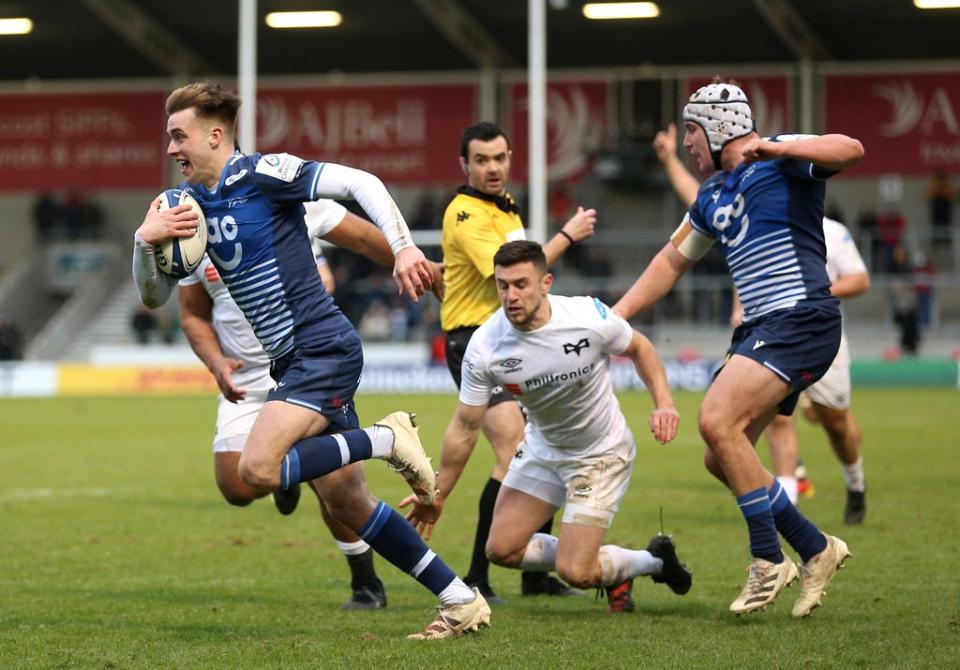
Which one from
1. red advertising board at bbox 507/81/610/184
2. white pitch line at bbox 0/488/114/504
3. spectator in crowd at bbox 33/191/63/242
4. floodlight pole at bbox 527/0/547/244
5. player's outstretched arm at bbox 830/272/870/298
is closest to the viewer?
player's outstretched arm at bbox 830/272/870/298

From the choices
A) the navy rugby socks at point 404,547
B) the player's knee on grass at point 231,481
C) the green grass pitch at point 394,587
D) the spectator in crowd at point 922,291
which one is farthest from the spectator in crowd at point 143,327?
the navy rugby socks at point 404,547

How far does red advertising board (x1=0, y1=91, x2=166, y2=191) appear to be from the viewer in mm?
37000

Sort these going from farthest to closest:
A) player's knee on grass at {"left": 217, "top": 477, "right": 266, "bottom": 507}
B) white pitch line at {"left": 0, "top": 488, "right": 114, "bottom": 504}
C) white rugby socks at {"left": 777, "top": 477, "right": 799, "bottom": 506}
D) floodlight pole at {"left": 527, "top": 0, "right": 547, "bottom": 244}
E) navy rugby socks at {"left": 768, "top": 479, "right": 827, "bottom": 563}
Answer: floodlight pole at {"left": 527, "top": 0, "right": 547, "bottom": 244}, white pitch line at {"left": 0, "top": 488, "right": 114, "bottom": 504}, white rugby socks at {"left": 777, "top": 477, "right": 799, "bottom": 506}, player's knee on grass at {"left": 217, "top": 477, "right": 266, "bottom": 507}, navy rugby socks at {"left": 768, "top": 479, "right": 827, "bottom": 563}

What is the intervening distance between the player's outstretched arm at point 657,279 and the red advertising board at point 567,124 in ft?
90.1

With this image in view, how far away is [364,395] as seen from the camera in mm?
27984

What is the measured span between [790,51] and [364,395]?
13.9 m

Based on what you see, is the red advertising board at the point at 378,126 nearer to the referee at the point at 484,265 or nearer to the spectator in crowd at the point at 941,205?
the spectator in crowd at the point at 941,205

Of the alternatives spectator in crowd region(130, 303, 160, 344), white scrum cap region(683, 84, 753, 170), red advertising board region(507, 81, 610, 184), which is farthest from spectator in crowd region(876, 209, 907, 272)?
white scrum cap region(683, 84, 753, 170)

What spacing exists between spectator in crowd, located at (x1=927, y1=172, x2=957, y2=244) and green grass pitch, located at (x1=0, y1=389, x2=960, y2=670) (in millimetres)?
19336

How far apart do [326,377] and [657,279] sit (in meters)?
1.89

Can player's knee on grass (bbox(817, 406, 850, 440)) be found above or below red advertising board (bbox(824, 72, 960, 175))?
below

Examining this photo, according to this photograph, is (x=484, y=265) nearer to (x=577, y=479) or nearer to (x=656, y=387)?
(x=577, y=479)

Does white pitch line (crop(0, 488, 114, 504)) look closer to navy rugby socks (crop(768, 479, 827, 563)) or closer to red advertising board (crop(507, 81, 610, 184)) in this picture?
navy rugby socks (crop(768, 479, 827, 563))

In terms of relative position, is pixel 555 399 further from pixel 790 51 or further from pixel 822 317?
pixel 790 51
